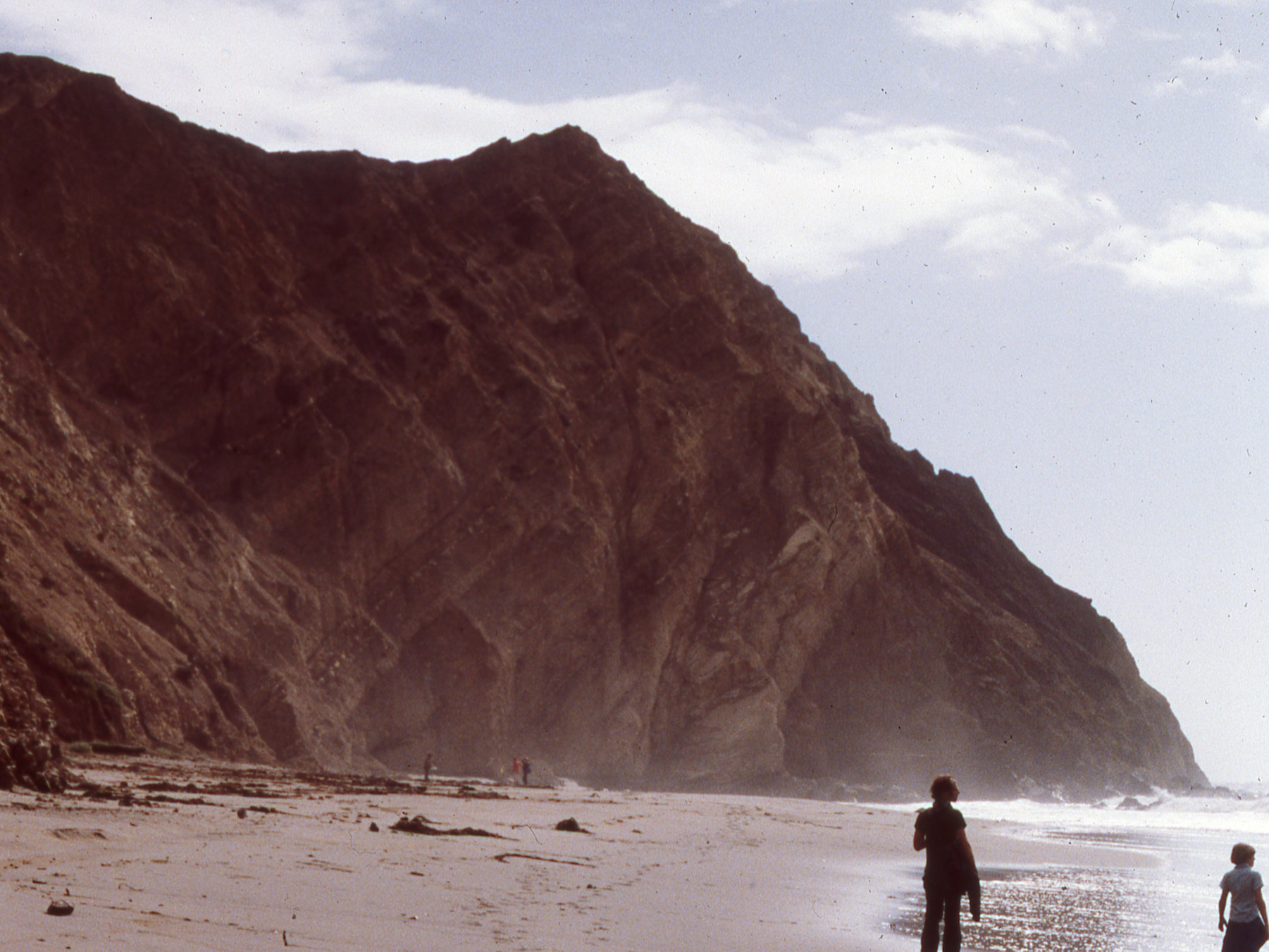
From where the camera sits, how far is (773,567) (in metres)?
54.0

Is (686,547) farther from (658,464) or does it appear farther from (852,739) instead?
(852,739)

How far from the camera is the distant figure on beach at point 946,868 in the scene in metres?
8.55

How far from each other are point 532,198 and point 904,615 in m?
25.0

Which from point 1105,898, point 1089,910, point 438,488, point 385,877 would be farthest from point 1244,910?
point 438,488

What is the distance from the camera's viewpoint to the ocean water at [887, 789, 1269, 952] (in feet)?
37.8

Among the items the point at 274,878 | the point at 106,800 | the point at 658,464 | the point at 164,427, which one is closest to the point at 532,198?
the point at 658,464

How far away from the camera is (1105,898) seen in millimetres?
15383

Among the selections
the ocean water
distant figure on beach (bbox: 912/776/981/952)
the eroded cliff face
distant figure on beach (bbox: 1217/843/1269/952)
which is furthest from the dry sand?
the eroded cliff face

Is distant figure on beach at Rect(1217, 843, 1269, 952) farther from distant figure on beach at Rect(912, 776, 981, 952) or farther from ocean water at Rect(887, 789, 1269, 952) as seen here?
distant figure on beach at Rect(912, 776, 981, 952)

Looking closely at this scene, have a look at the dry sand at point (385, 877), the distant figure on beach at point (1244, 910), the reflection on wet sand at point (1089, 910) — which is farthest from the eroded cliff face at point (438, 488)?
the distant figure on beach at point (1244, 910)

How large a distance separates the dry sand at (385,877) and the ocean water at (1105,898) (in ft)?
2.73

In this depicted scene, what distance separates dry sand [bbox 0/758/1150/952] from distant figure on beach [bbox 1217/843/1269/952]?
7.78 feet

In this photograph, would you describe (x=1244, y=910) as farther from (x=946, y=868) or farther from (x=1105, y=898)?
(x=1105, y=898)

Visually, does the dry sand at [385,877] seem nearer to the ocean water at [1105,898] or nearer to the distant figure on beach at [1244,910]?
the ocean water at [1105,898]
